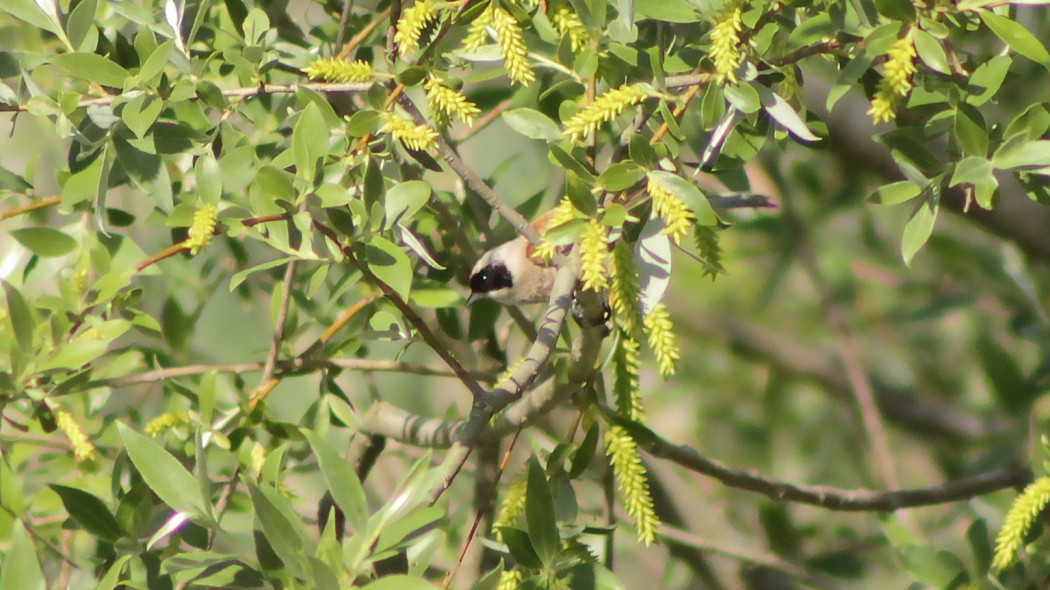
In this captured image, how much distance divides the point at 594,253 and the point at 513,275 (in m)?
1.13

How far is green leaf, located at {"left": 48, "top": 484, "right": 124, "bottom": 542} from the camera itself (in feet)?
5.14

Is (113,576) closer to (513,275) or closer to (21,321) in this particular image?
(21,321)

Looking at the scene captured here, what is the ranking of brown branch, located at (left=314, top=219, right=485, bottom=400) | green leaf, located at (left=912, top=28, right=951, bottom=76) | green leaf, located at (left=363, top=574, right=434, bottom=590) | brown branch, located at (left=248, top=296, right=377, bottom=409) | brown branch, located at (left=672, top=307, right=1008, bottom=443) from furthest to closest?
brown branch, located at (left=672, top=307, right=1008, bottom=443), brown branch, located at (left=248, top=296, right=377, bottom=409), brown branch, located at (left=314, top=219, right=485, bottom=400), green leaf, located at (left=912, top=28, right=951, bottom=76), green leaf, located at (left=363, top=574, right=434, bottom=590)

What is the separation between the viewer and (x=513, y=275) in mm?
A: 2443

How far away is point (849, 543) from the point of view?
3158 millimetres

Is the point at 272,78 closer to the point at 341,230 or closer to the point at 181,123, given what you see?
the point at 181,123

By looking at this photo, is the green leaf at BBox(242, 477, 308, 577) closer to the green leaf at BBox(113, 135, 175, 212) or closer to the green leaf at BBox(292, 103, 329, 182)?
the green leaf at BBox(292, 103, 329, 182)

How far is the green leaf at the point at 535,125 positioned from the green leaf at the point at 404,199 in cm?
16

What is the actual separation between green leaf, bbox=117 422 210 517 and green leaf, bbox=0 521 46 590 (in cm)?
18

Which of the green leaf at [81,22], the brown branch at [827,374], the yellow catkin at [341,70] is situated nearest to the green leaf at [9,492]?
the green leaf at [81,22]

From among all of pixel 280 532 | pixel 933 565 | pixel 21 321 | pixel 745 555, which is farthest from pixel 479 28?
pixel 745 555

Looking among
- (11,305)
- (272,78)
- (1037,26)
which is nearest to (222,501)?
(11,305)

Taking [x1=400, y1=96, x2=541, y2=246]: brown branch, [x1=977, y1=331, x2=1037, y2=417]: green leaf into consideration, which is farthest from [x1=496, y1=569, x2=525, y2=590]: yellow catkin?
[x1=977, y1=331, x2=1037, y2=417]: green leaf

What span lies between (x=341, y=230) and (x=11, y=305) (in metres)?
0.53
